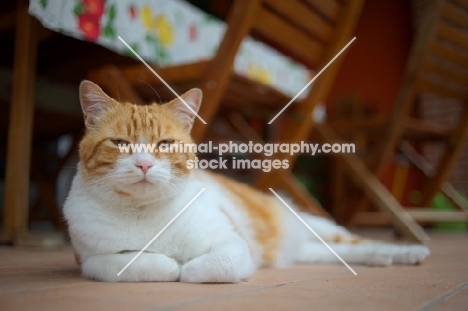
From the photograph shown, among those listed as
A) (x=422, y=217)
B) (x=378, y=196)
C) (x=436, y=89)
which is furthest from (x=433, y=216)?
(x=436, y=89)

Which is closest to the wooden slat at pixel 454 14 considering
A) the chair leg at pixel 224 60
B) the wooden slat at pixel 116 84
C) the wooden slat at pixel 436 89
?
the wooden slat at pixel 436 89

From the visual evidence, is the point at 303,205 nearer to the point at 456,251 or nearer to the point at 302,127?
the point at 302,127

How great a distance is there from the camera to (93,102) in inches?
41.2

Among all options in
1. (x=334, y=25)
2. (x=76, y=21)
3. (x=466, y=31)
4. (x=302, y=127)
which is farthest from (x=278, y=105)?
(x=466, y=31)

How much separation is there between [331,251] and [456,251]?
0.59m

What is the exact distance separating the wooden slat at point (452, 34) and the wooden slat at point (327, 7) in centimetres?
60

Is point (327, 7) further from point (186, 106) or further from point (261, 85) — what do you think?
point (186, 106)

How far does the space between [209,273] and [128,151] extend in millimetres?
316

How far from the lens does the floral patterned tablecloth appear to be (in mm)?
1439

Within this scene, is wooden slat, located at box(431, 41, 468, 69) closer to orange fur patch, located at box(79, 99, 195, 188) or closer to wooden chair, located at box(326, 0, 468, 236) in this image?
wooden chair, located at box(326, 0, 468, 236)

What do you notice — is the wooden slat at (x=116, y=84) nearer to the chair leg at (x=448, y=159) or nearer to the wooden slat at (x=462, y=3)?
the wooden slat at (x=462, y=3)

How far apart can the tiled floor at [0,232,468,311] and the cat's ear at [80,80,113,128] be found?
37cm

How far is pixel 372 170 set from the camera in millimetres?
2230

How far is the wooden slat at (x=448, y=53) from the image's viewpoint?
2190 millimetres
